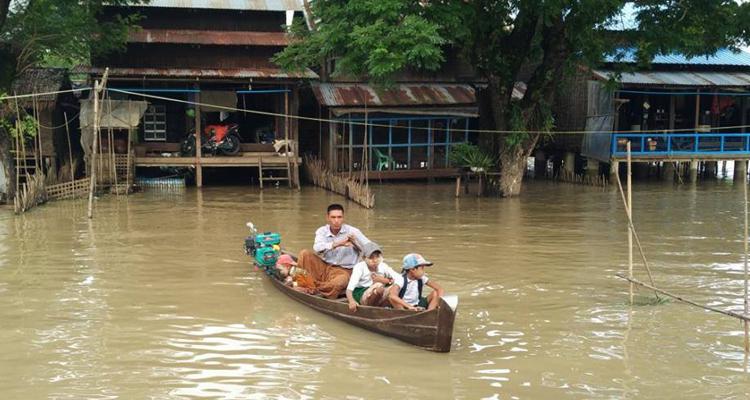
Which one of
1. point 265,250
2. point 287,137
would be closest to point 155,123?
point 287,137

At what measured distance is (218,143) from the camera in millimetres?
20656

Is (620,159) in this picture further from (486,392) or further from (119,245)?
(486,392)

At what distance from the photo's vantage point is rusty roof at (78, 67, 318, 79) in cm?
1930

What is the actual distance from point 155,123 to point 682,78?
15.7m

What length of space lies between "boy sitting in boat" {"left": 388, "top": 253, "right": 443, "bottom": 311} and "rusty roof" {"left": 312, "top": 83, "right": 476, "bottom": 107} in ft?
46.3

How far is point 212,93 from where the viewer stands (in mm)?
20438

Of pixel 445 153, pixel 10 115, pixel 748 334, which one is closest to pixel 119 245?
pixel 10 115

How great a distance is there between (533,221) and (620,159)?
7.53 meters

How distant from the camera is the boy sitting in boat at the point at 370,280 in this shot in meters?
7.66

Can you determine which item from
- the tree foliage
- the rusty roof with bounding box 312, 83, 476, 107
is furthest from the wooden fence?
the rusty roof with bounding box 312, 83, 476, 107

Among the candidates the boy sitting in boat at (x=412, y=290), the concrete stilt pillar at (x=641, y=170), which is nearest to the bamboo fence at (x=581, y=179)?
the concrete stilt pillar at (x=641, y=170)

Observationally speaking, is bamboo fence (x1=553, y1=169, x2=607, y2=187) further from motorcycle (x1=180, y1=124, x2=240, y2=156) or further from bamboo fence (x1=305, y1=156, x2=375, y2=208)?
motorcycle (x1=180, y1=124, x2=240, y2=156)

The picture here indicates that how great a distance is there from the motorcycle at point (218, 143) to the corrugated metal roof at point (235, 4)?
3.45 metres

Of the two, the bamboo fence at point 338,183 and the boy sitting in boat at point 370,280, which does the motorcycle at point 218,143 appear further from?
the boy sitting in boat at point 370,280
